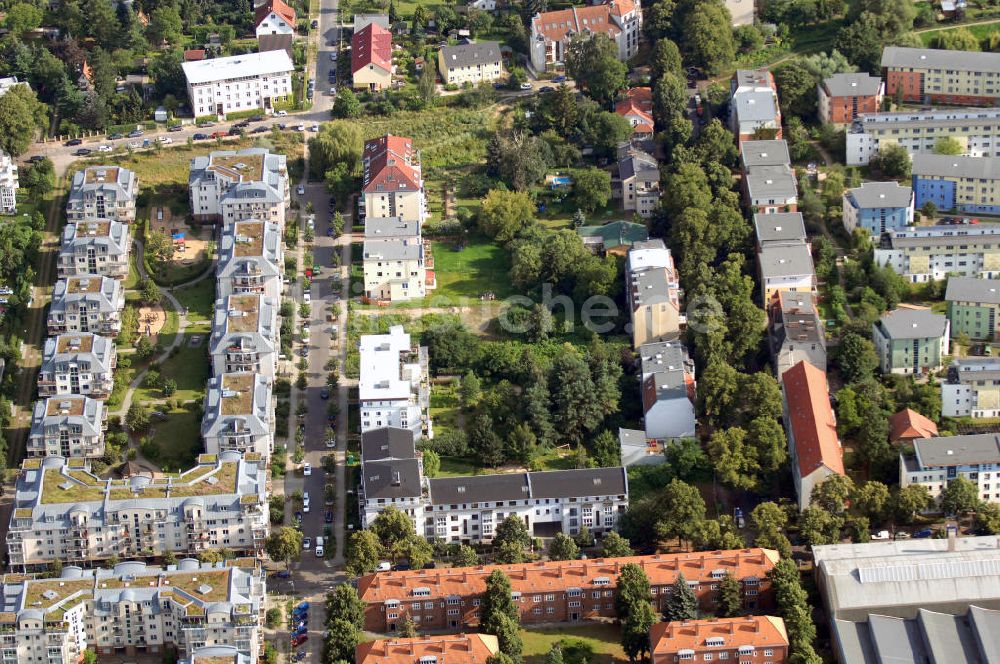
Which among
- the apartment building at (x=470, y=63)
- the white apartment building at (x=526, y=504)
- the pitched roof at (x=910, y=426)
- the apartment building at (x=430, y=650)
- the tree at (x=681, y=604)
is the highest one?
the apartment building at (x=470, y=63)

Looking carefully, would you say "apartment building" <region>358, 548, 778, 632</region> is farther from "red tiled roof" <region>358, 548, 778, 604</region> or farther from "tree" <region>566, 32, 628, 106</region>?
"tree" <region>566, 32, 628, 106</region>

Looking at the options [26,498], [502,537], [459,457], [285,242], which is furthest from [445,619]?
[285,242]

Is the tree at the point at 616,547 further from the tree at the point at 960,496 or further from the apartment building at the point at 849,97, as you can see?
the apartment building at the point at 849,97

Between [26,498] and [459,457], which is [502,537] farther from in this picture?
[26,498]

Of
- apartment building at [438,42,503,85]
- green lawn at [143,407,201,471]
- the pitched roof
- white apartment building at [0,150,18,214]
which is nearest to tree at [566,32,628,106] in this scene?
apartment building at [438,42,503,85]

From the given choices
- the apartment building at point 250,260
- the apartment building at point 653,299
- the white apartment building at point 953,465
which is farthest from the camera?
the apartment building at point 250,260

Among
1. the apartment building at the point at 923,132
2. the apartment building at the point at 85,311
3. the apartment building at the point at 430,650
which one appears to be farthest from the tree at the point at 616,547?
the apartment building at the point at 923,132

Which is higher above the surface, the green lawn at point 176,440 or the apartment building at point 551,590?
the green lawn at point 176,440

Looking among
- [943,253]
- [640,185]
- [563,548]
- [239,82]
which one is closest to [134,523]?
[563,548]
